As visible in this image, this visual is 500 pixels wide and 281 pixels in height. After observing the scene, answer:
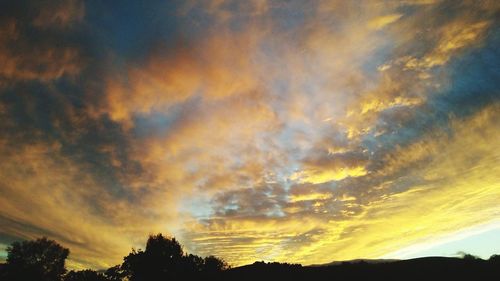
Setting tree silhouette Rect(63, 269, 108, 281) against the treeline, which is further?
tree silhouette Rect(63, 269, 108, 281)

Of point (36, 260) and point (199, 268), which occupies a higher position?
point (36, 260)

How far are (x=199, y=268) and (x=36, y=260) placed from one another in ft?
153

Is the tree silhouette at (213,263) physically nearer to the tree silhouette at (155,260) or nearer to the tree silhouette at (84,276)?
the tree silhouette at (155,260)

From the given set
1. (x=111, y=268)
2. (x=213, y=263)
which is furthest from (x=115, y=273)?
(x=213, y=263)

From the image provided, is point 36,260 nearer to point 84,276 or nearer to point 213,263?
point 84,276

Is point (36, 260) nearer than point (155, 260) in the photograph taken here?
No

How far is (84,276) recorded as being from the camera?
84562 mm

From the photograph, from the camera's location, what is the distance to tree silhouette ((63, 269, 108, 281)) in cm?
8125

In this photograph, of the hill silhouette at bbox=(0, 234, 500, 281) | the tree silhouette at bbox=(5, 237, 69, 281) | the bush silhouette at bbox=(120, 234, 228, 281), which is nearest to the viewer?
the hill silhouette at bbox=(0, 234, 500, 281)

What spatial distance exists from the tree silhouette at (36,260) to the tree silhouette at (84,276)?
2.19m

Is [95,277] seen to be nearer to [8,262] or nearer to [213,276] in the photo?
[8,262]

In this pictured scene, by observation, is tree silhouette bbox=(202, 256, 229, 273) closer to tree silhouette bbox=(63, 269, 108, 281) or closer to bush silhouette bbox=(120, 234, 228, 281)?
bush silhouette bbox=(120, 234, 228, 281)

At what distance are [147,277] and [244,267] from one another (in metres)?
37.6

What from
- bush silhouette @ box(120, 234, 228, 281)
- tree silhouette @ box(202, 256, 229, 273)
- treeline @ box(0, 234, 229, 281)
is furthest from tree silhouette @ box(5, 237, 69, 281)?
tree silhouette @ box(202, 256, 229, 273)
